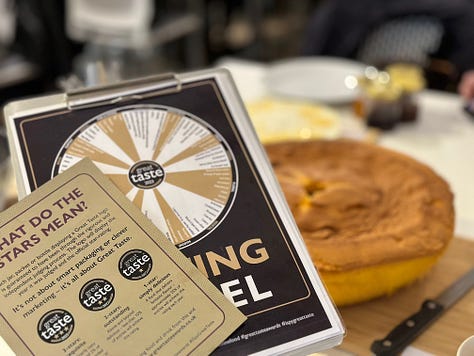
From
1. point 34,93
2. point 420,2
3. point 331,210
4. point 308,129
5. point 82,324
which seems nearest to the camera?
point 82,324

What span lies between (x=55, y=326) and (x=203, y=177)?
0.20 metres

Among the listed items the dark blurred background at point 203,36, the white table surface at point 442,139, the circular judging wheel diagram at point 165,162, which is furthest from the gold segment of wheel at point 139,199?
the white table surface at point 442,139

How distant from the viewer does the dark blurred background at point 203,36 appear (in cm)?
192

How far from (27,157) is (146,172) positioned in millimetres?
114

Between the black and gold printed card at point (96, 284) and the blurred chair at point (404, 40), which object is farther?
→ the blurred chair at point (404, 40)

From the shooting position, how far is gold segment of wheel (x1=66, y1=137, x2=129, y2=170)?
0.58 metres

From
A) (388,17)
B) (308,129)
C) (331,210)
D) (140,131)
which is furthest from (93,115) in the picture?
(388,17)

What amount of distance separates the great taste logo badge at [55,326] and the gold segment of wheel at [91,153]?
0.51 ft

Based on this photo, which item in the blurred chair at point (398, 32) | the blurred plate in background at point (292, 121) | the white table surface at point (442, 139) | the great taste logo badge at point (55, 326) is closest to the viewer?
the great taste logo badge at point (55, 326)

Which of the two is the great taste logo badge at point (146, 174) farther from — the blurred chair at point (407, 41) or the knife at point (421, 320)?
the blurred chair at point (407, 41)

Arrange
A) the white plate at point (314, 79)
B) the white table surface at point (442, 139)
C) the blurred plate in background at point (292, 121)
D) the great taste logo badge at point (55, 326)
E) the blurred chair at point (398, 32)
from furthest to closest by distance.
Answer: the blurred chair at point (398, 32) → the white plate at point (314, 79) → the blurred plate in background at point (292, 121) → the white table surface at point (442, 139) → the great taste logo badge at point (55, 326)

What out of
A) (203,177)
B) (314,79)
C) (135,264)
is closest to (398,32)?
(314,79)

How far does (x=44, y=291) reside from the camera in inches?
19.4

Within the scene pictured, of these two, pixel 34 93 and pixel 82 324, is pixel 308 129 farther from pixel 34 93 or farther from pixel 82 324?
pixel 34 93
